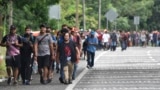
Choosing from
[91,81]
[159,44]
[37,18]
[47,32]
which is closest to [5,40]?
[47,32]

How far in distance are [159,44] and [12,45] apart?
48.9 m

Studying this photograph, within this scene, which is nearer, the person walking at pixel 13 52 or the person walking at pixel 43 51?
the person walking at pixel 13 52

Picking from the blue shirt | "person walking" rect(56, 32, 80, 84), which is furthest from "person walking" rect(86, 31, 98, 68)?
"person walking" rect(56, 32, 80, 84)

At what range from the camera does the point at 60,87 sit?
1953 centimetres

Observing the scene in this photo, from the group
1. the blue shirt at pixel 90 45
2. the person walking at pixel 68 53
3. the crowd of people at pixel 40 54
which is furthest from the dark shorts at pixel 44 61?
the blue shirt at pixel 90 45

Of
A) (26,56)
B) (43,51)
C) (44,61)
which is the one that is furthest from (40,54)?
(26,56)

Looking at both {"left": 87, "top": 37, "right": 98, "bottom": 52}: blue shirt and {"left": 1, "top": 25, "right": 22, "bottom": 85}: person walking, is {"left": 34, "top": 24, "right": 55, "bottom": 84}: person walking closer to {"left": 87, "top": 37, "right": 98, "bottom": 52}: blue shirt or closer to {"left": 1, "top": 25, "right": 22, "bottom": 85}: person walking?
{"left": 1, "top": 25, "right": 22, "bottom": 85}: person walking

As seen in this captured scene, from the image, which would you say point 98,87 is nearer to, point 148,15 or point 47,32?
point 47,32

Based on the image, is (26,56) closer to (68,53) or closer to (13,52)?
(13,52)

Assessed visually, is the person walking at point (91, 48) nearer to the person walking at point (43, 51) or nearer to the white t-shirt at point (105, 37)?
the person walking at point (43, 51)

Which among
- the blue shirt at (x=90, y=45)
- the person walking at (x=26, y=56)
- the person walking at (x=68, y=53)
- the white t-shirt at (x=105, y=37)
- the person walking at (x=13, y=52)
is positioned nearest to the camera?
the person walking at (x=13, y=52)

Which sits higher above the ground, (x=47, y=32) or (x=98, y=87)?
(x=47, y=32)

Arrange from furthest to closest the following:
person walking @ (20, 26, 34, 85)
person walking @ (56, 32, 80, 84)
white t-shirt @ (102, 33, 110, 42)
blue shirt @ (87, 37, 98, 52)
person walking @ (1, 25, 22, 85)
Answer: white t-shirt @ (102, 33, 110, 42) < blue shirt @ (87, 37, 98, 52) < person walking @ (20, 26, 34, 85) < person walking @ (56, 32, 80, 84) < person walking @ (1, 25, 22, 85)

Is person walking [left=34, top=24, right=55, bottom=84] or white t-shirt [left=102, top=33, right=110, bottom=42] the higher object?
person walking [left=34, top=24, right=55, bottom=84]
